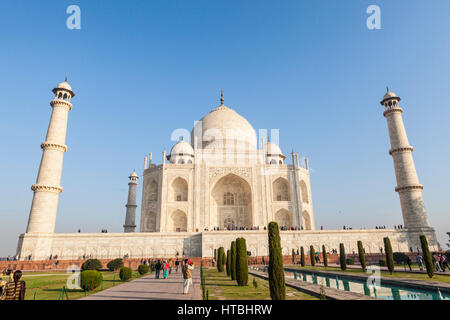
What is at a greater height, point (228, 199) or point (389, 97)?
point (389, 97)

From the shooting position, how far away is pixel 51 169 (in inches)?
907

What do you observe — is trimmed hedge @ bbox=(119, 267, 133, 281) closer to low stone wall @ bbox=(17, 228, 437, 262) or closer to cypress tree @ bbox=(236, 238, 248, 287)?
cypress tree @ bbox=(236, 238, 248, 287)

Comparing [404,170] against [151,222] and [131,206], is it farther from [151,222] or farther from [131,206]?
[131,206]

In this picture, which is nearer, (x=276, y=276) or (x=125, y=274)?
(x=276, y=276)

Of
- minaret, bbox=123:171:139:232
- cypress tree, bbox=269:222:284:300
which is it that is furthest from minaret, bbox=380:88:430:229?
minaret, bbox=123:171:139:232

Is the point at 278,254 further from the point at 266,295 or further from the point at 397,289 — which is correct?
the point at 397,289

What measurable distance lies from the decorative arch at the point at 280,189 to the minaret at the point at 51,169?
18.9m

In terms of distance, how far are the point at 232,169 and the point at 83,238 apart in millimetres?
14130

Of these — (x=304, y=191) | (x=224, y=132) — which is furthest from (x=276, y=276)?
(x=224, y=132)

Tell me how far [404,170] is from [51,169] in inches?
1135

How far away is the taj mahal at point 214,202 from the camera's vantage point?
22.1 m

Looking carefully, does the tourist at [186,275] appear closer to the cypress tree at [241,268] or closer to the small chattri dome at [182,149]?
the cypress tree at [241,268]

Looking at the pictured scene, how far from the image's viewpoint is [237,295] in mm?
7535

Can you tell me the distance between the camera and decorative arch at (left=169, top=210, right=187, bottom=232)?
27.7 m
